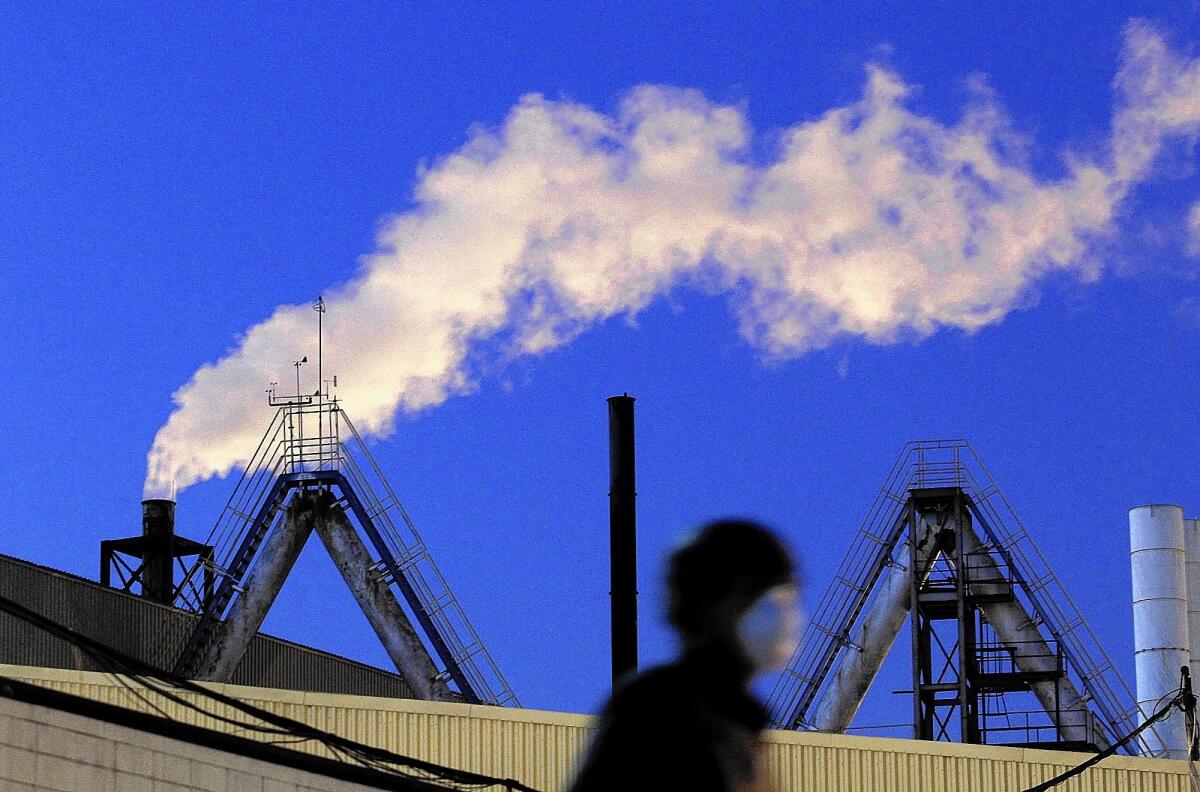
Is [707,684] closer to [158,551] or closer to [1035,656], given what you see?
[1035,656]

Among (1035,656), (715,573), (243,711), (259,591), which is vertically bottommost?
(715,573)

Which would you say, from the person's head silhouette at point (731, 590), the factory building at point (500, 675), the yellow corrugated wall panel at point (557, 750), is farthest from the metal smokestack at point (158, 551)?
the person's head silhouette at point (731, 590)

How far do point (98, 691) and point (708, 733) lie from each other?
2479 cm

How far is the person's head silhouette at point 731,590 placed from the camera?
11.2 ft

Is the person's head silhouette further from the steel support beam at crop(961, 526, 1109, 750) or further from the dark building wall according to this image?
the steel support beam at crop(961, 526, 1109, 750)

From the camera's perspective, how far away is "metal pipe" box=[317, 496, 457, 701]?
4144 centimetres

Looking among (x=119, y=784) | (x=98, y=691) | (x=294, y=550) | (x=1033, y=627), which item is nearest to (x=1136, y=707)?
(x=1033, y=627)

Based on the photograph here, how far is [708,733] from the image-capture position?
3.19 metres

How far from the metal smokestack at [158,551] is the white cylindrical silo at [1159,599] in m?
24.7

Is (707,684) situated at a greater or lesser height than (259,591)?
lesser

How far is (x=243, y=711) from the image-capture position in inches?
878

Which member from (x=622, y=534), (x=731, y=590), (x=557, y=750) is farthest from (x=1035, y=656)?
(x=731, y=590)

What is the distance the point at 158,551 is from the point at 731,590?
49.6 m

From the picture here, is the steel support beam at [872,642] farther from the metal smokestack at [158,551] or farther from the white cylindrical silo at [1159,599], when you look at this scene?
the metal smokestack at [158,551]
